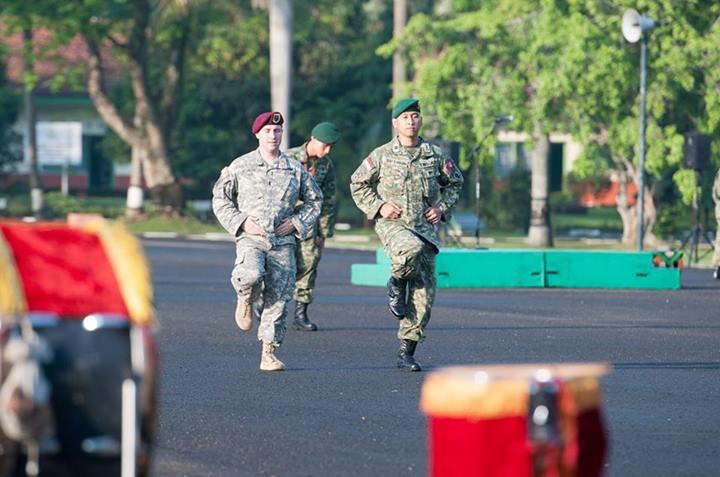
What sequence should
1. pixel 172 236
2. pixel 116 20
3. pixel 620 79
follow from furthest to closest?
pixel 116 20, pixel 172 236, pixel 620 79

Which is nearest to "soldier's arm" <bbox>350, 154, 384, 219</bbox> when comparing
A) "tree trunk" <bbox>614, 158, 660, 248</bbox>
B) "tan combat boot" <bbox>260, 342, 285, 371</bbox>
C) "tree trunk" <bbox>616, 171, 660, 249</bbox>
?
"tan combat boot" <bbox>260, 342, 285, 371</bbox>

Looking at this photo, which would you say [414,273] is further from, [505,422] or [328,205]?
[505,422]

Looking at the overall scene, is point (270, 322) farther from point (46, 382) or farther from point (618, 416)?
point (46, 382)

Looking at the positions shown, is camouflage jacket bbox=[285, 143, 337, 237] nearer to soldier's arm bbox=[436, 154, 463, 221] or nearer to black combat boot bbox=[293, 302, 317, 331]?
black combat boot bbox=[293, 302, 317, 331]

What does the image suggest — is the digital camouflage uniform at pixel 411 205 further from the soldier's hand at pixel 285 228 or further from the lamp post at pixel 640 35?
the lamp post at pixel 640 35

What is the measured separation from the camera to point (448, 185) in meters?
14.6

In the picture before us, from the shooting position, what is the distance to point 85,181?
7294 cm

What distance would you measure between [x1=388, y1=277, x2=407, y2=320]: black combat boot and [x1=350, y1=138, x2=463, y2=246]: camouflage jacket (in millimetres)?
335

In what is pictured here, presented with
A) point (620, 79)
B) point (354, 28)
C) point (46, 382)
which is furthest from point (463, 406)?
point (354, 28)

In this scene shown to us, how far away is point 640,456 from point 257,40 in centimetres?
4836

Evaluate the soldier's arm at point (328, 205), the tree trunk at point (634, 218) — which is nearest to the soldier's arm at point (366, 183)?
the soldier's arm at point (328, 205)

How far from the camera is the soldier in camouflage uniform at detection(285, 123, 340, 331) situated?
17609 millimetres

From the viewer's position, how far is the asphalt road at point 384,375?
10039mm

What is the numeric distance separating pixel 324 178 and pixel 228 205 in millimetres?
3938
